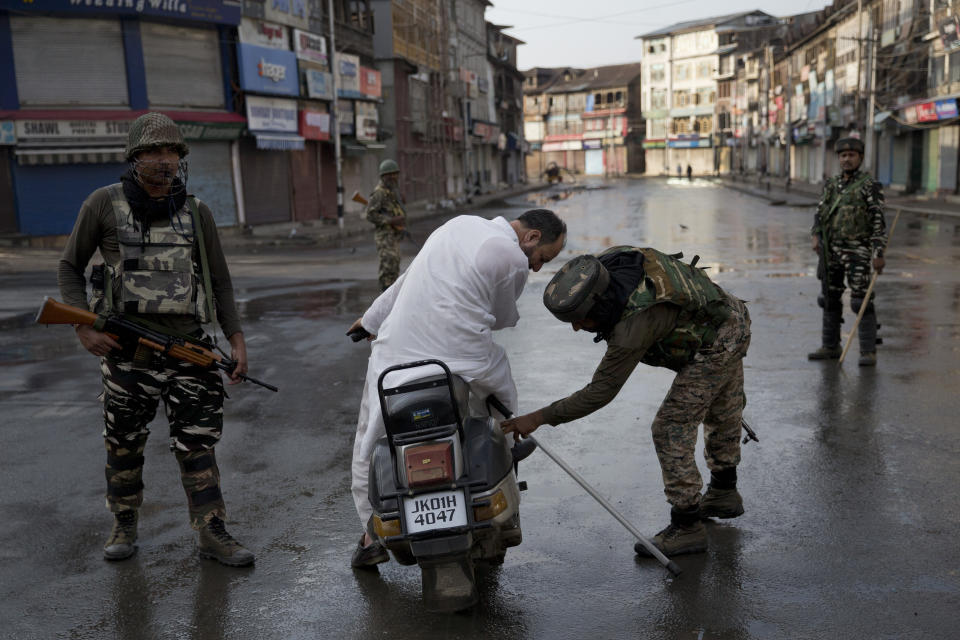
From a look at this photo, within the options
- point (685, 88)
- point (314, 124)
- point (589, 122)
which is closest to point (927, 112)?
point (314, 124)

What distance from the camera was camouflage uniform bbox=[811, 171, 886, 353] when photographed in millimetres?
7562

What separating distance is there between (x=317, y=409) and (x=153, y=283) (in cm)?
292

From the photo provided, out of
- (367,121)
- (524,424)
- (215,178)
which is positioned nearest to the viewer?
(524,424)

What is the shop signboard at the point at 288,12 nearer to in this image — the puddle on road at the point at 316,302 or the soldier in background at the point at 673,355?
the puddle on road at the point at 316,302

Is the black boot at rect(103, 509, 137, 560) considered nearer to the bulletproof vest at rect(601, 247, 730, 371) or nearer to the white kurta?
the white kurta

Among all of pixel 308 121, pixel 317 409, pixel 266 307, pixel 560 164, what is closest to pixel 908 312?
pixel 317 409

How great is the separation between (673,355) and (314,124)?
2779 cm

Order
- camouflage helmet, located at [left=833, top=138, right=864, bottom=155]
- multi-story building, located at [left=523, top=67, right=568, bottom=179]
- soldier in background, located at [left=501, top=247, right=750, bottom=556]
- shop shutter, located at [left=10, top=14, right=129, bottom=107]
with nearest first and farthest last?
1. soldier in background, located at [left=501, top=247, right=750, bottom=556]
2. camouflage helmet, located at [left=833, top=138, right=864, bottom=155]
3. shop shutter, located at [left=10, top=14, right=129, bottom=107]
4. multi-story building, located at [left=523, top=67, right=568, bottom=179]

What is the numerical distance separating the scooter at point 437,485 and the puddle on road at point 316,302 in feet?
26.3

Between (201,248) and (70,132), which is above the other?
(70,132)

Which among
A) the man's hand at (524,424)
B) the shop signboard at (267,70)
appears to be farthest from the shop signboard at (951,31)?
the man's hand at (524,424)

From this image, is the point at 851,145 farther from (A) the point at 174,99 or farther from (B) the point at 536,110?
(B) the point at 536,110

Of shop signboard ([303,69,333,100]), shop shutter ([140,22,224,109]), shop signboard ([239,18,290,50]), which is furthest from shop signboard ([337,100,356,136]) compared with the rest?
shop shutter ([140,22,224,109])

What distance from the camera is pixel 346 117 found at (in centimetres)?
3325
